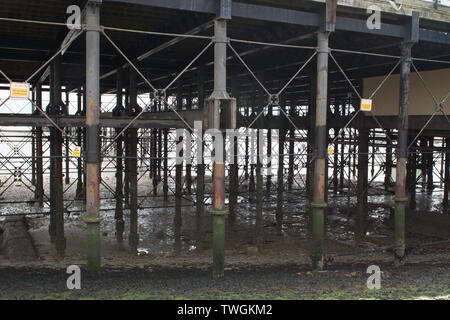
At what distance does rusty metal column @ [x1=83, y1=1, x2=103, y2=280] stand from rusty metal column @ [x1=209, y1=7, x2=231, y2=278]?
6.78 feet

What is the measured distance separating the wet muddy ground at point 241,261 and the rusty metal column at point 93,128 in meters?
0.67

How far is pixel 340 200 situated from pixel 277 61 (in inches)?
418

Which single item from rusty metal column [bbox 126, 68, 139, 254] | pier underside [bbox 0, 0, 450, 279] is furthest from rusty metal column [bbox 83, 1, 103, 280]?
rusty metal column [bbox 126, 68, 139, 254]

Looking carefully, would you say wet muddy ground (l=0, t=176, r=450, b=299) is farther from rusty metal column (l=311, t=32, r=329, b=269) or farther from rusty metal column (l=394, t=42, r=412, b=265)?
rusty metal column (l=311, t=32, r=329, b=269)

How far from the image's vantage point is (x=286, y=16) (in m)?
8.88

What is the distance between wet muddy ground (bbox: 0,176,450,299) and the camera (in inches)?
282

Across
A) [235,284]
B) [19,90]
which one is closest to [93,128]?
[19,90]

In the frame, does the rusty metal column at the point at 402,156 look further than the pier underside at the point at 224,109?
Yes

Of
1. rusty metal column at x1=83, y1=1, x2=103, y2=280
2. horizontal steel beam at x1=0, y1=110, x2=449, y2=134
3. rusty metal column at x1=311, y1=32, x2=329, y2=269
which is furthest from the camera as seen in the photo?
horizontal steel beam at x1=0, y1=110, x2=449, y2=134

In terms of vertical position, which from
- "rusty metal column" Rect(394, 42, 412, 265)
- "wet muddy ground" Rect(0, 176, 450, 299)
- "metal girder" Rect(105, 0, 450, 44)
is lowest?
"wet muddy ground" Rect(0, 176, 450, 299)

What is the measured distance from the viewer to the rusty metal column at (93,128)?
24.6 feet

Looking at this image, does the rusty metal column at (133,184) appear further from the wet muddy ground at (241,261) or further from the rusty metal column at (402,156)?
the rusty metal column at (402,156)

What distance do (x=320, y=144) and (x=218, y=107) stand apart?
238 cm

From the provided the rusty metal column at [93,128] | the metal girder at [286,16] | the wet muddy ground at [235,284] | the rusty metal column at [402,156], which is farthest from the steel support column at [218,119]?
the rusty metal column at [402,156]
